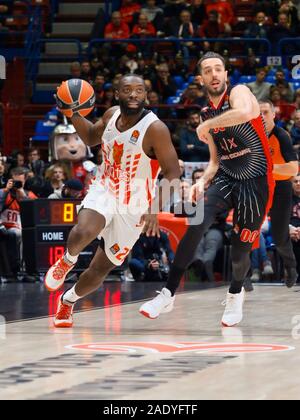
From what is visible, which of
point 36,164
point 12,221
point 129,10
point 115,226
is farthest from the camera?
point 129,10

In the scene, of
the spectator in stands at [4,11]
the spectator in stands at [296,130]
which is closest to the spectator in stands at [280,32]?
the spectator in stands at [296,130]

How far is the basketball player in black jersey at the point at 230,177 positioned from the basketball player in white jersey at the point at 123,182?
377 mm

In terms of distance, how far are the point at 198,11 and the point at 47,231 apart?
7.90 m

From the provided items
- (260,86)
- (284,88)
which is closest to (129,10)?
(260,86)


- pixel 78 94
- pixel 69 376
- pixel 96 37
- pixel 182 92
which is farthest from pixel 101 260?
pixel 96 37

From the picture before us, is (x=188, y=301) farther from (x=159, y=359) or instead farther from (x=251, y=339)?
(x=159, y=359)

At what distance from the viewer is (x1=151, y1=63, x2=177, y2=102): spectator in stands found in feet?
60.2

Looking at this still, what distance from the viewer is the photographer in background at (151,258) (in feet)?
45.9

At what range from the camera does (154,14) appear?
2098cm

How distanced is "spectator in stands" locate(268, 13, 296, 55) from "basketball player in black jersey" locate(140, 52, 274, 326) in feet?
36.4

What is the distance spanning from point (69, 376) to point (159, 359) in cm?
86

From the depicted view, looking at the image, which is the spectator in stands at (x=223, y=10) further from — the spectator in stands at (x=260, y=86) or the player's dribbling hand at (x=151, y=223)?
the player's dribbling hand at (x=151, y=223)

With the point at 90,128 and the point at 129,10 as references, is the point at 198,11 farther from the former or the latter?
the point at 90,128
